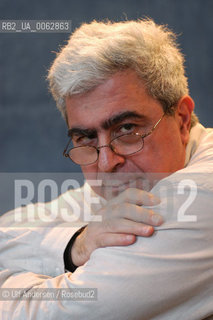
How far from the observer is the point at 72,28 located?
2176mm

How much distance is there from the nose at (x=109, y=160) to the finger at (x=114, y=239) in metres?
0.24

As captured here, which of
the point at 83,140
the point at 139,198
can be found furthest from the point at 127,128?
the point at 139,198

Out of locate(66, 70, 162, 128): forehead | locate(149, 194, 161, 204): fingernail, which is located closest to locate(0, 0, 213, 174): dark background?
locate(66, 70, 162, 128): forehead

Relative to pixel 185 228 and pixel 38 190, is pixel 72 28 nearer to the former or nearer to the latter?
pixel 38 190

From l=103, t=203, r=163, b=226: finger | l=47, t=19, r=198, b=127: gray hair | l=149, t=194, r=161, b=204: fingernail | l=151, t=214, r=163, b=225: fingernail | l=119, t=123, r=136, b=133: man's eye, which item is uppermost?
l=47, t=19, r=198, b=127: gray hair

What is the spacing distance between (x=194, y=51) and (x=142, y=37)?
2.95 feet

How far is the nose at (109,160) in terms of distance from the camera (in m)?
1.19

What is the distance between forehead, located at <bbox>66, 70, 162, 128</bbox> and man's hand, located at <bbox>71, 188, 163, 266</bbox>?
0.29 m

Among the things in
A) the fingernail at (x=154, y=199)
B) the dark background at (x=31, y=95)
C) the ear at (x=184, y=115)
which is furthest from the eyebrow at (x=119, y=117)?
the dark background at (x=31, y=95)

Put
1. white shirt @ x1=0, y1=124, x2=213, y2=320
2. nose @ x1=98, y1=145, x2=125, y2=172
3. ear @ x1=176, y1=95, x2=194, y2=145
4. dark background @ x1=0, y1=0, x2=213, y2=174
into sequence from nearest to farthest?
white shirt @ x1=0, y1=124, x2=213, y2=320
nose @ x1=98, y1=145, x2=125, y2=172
ear @ x1=176, y1=95, x2=194, y2=145
dark background @ x1=0, y1=0, x2=213, y2=174

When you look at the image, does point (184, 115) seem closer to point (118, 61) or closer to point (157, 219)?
point (118, 61)

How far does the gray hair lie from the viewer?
3.97ft

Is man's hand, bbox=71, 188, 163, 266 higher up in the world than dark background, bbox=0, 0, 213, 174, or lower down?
lower down

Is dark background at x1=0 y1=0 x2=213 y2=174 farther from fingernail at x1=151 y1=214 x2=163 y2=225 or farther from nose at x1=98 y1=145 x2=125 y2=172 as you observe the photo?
fingernail at x1=151 y1=214 x2=163 y2=225
